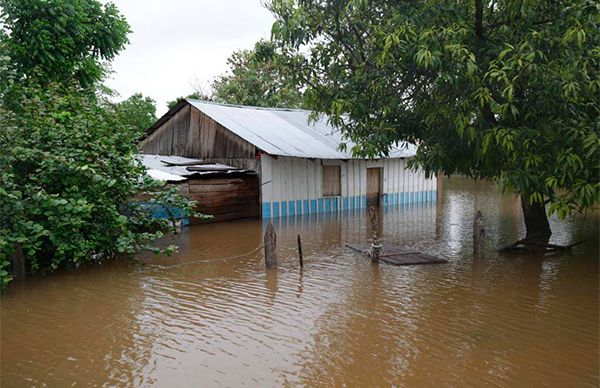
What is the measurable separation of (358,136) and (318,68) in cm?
193

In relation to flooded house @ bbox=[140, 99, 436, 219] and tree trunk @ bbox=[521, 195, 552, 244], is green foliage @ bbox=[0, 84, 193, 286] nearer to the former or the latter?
flooded house @ bbox=[140, 99, 436, 219]

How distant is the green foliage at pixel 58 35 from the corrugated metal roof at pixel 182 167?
3415 millimetres

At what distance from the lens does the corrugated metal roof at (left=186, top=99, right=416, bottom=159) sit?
62.4 feet

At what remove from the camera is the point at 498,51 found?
9086 mm

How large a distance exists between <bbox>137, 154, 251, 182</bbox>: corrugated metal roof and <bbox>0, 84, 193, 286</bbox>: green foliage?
418 centimetres

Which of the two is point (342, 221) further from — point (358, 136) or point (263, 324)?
point (263, 324)

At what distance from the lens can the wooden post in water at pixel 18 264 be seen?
916cm

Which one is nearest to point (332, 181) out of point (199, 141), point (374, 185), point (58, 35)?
point (374, 185)

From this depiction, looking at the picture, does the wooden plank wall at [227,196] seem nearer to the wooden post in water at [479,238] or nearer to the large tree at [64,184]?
the large tree at [64,184]

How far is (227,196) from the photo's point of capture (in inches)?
714

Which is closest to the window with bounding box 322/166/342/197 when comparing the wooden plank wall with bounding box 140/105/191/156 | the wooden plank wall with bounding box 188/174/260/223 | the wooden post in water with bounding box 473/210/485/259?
the wooden plank wall with bounding box 188/174/260/223

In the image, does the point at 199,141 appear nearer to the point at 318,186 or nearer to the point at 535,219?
the point at 318,186

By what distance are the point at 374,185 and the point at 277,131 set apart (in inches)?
224

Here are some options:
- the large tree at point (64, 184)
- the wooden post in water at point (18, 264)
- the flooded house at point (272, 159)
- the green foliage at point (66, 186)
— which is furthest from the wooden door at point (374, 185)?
the wooden post in water at point (18, 264)
